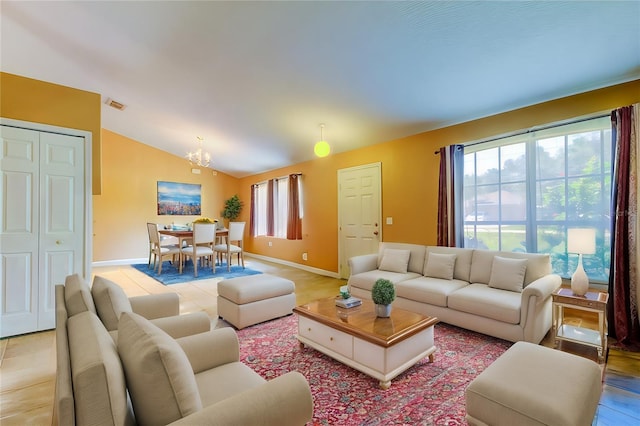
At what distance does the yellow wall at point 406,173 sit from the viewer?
2.96m

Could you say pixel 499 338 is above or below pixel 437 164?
below

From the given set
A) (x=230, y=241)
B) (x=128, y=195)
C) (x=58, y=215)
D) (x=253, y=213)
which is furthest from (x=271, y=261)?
(x=58, y=215)

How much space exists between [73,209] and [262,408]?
11.7 ft

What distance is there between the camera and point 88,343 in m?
0.93

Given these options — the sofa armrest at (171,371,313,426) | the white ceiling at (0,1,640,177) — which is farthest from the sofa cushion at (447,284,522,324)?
the sofa armrest at (171,371,313,426)

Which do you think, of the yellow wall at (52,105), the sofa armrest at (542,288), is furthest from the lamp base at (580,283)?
the yellow wall at (52,105)

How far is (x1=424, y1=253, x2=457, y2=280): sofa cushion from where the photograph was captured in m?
3.44

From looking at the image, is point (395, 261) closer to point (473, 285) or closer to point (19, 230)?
point (473, 285)

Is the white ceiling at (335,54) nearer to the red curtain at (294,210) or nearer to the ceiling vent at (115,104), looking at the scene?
the ceiling vent at (115,104)

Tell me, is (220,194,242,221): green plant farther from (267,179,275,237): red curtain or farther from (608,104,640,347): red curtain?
(608,104,640,347): red curtain

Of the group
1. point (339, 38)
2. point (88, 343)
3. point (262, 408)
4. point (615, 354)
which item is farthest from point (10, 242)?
point (615, 354)

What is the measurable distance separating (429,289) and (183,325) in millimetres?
2472

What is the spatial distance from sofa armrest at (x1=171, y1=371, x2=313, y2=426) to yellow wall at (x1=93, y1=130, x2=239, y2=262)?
7.47 meters

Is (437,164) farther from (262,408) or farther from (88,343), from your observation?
(88,343)
